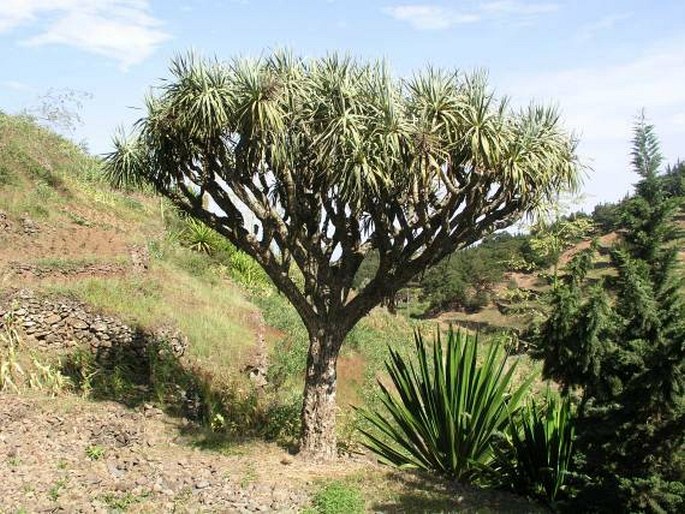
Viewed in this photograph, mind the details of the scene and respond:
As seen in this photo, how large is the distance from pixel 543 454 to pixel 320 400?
9.16 ft

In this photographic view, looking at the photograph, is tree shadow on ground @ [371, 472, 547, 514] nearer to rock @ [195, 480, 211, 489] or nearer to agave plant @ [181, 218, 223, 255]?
rock @ [195, 480, 211, 489]

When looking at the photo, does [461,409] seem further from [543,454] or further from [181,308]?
[181,308]

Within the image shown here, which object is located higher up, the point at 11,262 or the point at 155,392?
the point at 11,262

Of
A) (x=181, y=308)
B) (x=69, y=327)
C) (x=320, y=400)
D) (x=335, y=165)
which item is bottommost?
(x=320, y=400)

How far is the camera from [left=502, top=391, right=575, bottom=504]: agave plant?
7.94 metres

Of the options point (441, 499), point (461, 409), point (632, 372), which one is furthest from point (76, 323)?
point (632, 372)

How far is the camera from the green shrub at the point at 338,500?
7.02m

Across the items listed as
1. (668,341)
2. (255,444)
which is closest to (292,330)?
(255,444)

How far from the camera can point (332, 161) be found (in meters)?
7.55

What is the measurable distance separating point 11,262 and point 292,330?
610 cm

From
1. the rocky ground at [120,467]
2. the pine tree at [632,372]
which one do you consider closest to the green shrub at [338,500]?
the rocky ground at [120,467]

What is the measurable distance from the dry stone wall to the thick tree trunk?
3312 mm

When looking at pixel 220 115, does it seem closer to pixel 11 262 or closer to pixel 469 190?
pixel 469 190

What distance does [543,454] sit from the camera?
8.19m
